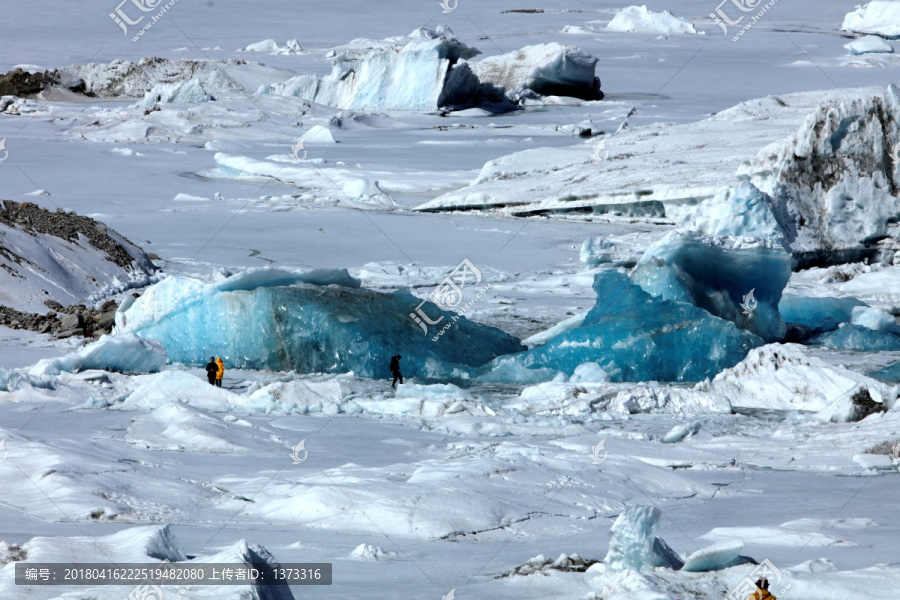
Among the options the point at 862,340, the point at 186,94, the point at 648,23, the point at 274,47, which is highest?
the point at 648,23

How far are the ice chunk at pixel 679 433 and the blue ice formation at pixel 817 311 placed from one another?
394 centimetres

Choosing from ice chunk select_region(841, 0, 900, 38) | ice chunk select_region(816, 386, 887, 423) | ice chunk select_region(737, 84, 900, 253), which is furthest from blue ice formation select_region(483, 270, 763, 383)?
ice chunk select_region(841, 0, 900, 38)

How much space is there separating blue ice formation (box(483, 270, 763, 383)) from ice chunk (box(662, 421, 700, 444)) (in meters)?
1.82

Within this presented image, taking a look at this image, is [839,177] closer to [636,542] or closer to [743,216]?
[743,216]

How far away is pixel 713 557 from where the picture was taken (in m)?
3.37

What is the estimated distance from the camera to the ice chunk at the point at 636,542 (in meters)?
3.33

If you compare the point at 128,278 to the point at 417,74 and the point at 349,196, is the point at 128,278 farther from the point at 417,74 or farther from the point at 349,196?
the point at 417,74

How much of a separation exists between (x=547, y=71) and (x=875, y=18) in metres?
18.3

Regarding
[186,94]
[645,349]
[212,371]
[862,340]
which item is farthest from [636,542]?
[186,94]

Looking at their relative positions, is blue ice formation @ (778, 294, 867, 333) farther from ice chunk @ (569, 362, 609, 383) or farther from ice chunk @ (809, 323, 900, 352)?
ice chunk @ (569, 362, 609, 383)

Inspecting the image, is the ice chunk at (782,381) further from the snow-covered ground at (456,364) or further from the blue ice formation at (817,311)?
the blue ice formation at (817,311)

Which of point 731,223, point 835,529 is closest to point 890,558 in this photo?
point 835,529

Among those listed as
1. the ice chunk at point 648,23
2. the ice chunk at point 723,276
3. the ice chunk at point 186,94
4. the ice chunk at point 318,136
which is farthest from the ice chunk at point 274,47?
the ice chunk at point 723,276

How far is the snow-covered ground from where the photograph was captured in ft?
12.3
